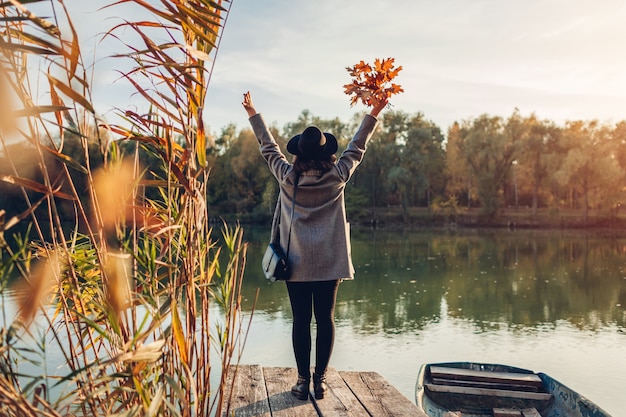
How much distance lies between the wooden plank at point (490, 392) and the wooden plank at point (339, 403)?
2.54 m

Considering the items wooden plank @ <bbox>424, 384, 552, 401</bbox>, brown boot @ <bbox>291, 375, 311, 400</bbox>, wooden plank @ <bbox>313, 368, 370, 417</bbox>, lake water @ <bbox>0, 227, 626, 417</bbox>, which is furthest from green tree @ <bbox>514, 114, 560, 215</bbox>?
brown boot @ <bbox>291, 375, 311, 400</bbox>

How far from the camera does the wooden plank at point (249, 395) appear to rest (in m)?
2.95

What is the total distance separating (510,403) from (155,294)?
15.1ft

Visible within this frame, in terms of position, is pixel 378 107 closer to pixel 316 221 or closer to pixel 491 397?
pixel 316 221

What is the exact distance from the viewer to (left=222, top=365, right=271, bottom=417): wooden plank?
9.69 feet

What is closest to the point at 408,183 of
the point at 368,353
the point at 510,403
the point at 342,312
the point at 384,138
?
the point at 384,138

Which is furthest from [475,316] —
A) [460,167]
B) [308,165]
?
[460,167]

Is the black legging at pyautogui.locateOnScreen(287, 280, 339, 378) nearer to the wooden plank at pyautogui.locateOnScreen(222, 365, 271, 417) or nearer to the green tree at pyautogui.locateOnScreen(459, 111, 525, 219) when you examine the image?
the wooden plank at pyautogui.locateOnScreen(222, 365, 271, 417)

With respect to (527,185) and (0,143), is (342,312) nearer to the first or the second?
(0,143)

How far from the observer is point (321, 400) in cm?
317

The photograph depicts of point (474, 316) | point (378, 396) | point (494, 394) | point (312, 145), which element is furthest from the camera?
point (474, 316)

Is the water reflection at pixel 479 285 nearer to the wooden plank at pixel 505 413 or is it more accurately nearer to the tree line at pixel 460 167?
the wooden plank at pixel 505 413

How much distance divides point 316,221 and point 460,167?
118ft

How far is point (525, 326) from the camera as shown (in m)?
12.4
